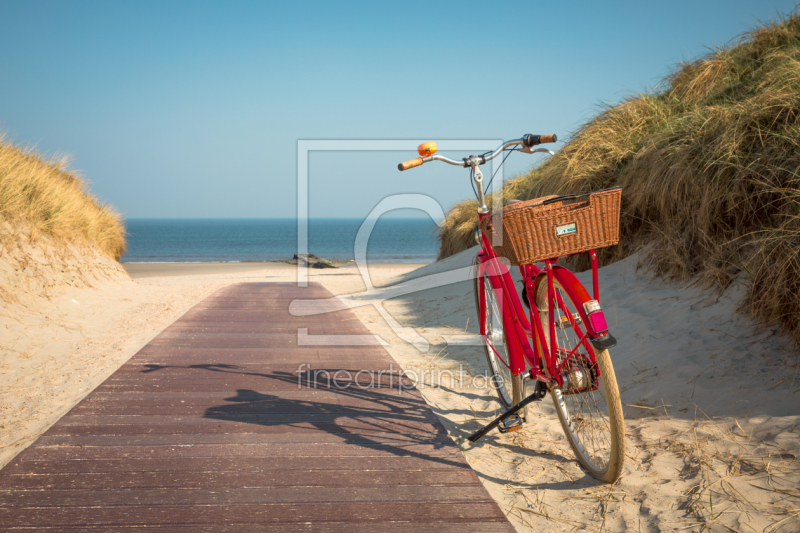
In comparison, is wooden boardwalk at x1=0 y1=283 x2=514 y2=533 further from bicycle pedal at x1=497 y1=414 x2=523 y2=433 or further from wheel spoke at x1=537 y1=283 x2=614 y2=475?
wheel spoke at x1=537 y1=283 x2=614 y2=475

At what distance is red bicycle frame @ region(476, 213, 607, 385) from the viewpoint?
2.35 metres

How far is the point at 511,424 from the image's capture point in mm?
2998

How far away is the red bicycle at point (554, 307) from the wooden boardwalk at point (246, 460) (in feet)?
2.02

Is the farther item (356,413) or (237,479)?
(356,413)

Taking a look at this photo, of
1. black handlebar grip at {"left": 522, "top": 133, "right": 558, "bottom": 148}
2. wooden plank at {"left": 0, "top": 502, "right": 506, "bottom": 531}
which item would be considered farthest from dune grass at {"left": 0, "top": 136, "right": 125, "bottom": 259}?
black handlebar grip at {"left": 522, "top": 133, "right": 558, "bottom": 148}

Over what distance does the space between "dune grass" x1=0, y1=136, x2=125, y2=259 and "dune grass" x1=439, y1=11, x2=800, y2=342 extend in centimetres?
831

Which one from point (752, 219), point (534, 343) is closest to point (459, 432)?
point (534, 343)

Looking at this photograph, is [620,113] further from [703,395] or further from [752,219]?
[703,395]

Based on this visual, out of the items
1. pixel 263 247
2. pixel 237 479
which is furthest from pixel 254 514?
pixel 263 247

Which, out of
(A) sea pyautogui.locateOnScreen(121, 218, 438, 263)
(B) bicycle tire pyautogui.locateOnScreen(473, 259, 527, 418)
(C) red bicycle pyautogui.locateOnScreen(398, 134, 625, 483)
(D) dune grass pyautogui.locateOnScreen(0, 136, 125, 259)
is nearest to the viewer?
(C) red bicycle pyautogui.locateOnScreen(398, 134, 625, 483)

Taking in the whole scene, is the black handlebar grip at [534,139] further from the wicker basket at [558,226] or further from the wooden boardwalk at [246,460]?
the wooden boardwalk at [246,460]

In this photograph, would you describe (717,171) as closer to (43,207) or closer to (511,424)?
(511,424)

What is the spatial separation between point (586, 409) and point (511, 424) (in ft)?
2.03

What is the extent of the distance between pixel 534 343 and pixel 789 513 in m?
1.28
